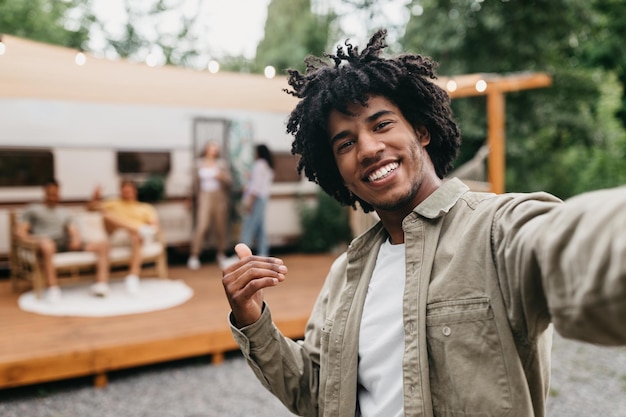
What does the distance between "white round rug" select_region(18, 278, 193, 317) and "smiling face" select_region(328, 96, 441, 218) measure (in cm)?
409

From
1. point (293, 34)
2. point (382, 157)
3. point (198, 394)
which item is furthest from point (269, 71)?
point (293, 34)

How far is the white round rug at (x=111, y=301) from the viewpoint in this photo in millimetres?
4918

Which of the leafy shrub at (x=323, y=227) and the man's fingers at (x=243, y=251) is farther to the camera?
the leafy shrub at (x=323, y=227)

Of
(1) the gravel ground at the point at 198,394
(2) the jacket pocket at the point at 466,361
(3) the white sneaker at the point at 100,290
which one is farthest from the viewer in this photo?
(3) the white sneaker at the point at 100,290

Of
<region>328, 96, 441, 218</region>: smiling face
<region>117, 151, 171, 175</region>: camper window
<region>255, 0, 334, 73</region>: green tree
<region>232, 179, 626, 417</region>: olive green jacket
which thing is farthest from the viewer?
<region>255, 0, 334, 73</region>: green tree

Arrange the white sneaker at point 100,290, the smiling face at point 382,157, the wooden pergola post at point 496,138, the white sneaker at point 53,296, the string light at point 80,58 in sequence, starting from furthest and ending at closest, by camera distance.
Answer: the wooden pergola post at point 496,138, the white sneaker at point 100,290, the white sneaker at point 53,296, the string light at point 80,58, the smiling face at point 382,157

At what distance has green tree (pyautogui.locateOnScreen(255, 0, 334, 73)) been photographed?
39.2 ft

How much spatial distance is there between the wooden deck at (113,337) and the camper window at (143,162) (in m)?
2.62

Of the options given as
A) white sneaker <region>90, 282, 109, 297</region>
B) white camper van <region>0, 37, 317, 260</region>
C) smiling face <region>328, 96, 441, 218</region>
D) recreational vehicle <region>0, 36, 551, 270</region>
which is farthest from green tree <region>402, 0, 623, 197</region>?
smiling face <region>328, 96, 441, 218</region>

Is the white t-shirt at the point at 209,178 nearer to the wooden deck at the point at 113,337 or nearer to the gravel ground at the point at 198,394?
the wooden deck at the point at 113,337

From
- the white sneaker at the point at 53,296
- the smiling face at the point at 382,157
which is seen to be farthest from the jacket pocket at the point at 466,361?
the white sneaker at the point at 53,296

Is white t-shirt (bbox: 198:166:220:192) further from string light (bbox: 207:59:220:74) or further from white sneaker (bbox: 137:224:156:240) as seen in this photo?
string light (bbox: 207:59:220:74)

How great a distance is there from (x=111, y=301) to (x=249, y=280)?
14.7 ft

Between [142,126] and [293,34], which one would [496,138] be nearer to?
[142,126]
